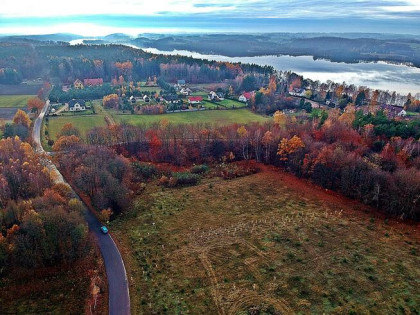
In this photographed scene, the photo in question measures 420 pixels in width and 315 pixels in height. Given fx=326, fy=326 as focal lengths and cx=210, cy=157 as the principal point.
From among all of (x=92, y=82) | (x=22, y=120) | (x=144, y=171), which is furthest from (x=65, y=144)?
(x=92, y=82)

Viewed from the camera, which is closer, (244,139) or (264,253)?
(264,253)

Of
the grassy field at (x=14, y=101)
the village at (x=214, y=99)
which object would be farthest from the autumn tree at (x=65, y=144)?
the grassy field at (x=14, y=101)

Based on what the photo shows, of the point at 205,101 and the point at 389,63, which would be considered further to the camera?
the point at 389,63

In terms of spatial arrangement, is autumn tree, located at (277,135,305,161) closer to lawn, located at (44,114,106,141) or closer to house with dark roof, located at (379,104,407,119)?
house with dark roof, located at (379,104,407,119)

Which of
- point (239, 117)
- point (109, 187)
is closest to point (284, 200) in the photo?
point (109, 187)

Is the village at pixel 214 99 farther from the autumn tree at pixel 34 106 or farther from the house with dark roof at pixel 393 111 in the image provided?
the autumn tree at pixel 34 106

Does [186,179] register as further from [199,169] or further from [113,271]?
[113,271]

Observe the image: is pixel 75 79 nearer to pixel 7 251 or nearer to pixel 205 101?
pixel 205 101
